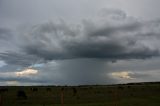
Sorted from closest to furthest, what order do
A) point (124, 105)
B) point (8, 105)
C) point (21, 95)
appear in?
point (124, 105) → point (8, 105) → point (21, 95)

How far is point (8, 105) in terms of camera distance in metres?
38.2

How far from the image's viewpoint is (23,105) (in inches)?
1524

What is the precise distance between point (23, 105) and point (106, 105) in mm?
11653

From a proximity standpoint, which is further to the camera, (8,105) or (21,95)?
(21,95)

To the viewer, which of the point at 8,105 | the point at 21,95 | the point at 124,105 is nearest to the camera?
the point at 124,105

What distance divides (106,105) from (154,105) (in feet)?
20.0

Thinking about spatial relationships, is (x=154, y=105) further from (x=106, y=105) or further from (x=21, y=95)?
(x=21, y=95)

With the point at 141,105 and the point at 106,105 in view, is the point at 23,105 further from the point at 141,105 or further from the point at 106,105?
the point at 141,105

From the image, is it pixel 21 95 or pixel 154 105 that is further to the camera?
pixel 21 95

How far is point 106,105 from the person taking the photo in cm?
3497

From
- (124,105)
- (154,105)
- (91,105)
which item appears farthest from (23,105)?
(154,105)

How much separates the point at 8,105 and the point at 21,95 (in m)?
18.8

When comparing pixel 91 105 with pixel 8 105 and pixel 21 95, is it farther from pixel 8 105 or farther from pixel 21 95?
pixel 21 95

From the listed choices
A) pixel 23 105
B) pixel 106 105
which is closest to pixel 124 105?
pixel 106 105
